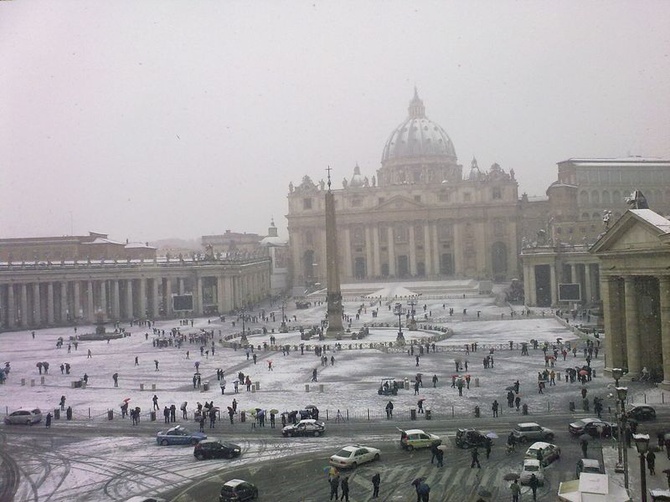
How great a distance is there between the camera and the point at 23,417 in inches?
1079

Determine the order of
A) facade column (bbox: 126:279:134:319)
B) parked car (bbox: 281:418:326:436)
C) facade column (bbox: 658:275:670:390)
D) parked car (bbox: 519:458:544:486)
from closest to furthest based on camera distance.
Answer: parked car (bbox: 519:458:544:486) → parked car (bbox: 281:418:326:436) → facade column (bbox: 658:275:670:390) → facade column (bbox: 126:279:134:319)

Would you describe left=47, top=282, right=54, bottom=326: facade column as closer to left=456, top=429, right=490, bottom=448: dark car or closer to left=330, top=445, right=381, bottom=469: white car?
left=330, top=445, right=381, bottom=469: white car

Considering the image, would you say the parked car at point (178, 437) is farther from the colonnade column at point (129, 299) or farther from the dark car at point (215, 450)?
the colonnade column at point (129, 299)

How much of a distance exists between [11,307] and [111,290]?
10391 mm

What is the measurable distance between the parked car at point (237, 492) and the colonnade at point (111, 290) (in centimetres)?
5787

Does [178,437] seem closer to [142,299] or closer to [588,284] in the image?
[588,284]

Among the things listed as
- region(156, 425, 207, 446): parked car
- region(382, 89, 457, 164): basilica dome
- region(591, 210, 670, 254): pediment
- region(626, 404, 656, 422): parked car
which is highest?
region(382, 89, 457, 164): basilica dome

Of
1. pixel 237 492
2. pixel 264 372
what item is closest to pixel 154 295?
pixel 264 372

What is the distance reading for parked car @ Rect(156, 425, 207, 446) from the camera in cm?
2309

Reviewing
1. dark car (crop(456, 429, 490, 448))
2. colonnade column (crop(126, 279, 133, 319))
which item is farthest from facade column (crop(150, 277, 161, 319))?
dark car (crop(456, 429, 490, 448))

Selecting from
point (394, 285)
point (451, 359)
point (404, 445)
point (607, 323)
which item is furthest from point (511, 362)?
point (394, 285)

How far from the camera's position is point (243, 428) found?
2528 centimetres

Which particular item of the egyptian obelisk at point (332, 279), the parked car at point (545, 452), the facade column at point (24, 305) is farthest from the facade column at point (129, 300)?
the parked car at point (545, 452)

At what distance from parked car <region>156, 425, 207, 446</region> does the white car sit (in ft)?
17.7
